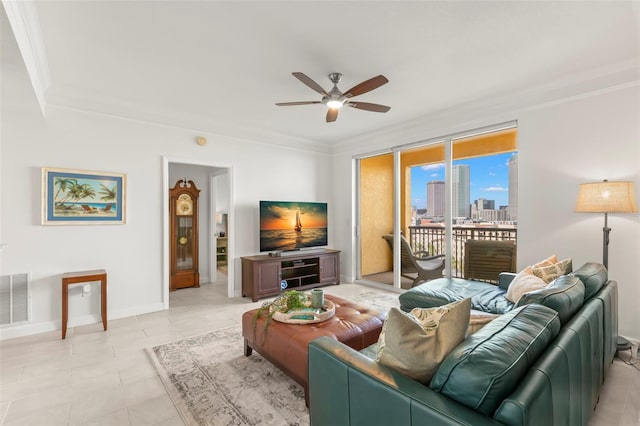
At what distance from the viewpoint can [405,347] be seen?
120cm

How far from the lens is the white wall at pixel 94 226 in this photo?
327 cm

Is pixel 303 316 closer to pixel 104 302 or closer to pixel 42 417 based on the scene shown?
pixel 42 417

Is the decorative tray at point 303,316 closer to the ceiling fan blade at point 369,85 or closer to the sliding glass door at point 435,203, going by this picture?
the ceiling fan blade at point 369,85

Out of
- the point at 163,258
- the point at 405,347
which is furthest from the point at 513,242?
the point at 163,258

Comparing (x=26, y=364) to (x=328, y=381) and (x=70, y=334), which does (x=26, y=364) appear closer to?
(x=70, y=334)

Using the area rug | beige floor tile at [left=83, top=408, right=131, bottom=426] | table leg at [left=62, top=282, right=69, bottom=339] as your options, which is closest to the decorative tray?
the area rug

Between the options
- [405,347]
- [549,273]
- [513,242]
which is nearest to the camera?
[405,347]

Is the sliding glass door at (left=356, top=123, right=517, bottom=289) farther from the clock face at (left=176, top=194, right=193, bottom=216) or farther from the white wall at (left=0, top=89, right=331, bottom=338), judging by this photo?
the clock face at (left=176, top=194, right=193, bottom=216)

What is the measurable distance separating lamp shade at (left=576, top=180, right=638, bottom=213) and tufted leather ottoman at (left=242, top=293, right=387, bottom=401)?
85.5 inches

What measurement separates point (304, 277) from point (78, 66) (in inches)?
154

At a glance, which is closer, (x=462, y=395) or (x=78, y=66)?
(x=462, y=395)

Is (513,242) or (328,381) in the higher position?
(513,242)

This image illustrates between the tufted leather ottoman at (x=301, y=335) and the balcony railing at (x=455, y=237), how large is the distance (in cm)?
221

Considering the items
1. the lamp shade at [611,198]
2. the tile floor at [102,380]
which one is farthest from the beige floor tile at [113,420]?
the lamp shade at [611,198]
